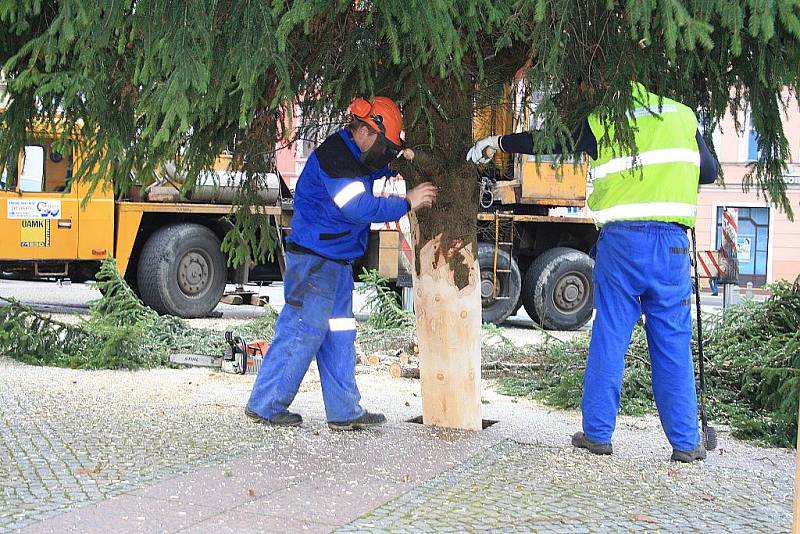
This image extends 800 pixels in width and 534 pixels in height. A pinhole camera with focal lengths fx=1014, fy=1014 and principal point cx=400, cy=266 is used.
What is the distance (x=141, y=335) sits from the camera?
25.9ft

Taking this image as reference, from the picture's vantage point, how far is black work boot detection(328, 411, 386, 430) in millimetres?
5047

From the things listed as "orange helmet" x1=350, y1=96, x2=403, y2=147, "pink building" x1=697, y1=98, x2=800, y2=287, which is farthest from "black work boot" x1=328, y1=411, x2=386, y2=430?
"pink building" x1=697, y1=98, x2=800, y2=287

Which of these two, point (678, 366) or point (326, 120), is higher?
point (326, 120)

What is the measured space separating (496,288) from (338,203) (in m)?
7.54

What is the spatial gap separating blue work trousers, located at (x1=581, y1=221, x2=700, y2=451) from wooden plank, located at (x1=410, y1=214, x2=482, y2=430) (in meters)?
0.61

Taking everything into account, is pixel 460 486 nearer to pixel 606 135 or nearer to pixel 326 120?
pixel 606 135

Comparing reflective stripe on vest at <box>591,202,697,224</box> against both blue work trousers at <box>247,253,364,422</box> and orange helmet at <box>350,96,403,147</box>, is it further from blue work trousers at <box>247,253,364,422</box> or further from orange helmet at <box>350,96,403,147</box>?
blue work trousers at <box>247,253,364,422</box>

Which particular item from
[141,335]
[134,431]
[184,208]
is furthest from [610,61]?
[184,208]

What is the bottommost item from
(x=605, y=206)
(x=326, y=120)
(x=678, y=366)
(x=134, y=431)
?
(x=134, y=431)

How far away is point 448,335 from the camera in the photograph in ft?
16.1

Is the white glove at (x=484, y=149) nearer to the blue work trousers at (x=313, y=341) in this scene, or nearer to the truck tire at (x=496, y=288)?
the blue work trousers at (x=313, y=341)

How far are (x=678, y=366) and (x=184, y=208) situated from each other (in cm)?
844

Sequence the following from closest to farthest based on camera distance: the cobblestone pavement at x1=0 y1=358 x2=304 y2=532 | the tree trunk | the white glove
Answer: the cobblestone pavement at x1=0 y1=358 x2=304 y2=532 < the white glove < the tree trunk

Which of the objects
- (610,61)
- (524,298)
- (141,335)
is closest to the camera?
(610,61)
